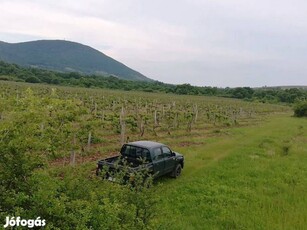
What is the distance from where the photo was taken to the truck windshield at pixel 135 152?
13.1 m

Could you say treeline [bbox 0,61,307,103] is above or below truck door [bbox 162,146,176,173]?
above

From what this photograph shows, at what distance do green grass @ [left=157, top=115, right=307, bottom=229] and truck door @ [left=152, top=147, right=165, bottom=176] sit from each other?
0.64 meters

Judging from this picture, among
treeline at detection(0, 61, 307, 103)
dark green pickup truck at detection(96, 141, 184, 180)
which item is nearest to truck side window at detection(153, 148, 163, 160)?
dark green pickup truck at detection(96, 141, 184, 180)

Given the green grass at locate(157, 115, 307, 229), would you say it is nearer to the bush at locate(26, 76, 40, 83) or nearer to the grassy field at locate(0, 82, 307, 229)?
the grassy field at locate(0, 82, 307, 229)

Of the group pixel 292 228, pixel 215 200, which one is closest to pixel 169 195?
pixel 215 200

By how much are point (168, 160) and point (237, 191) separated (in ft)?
9.61

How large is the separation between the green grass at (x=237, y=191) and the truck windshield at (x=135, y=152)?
4.60 feet

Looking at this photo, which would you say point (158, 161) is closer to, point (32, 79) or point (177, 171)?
point (177, 171)

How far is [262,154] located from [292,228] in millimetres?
10650

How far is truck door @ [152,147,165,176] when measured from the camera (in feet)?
43.0

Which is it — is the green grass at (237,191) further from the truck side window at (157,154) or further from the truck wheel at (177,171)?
the truck side window at (157,154)

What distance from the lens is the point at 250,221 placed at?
9.90 m

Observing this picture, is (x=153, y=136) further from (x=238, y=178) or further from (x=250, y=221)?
(x=250, y=221)

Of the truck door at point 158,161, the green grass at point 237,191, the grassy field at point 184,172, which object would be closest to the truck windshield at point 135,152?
the truck door at point 158,161
